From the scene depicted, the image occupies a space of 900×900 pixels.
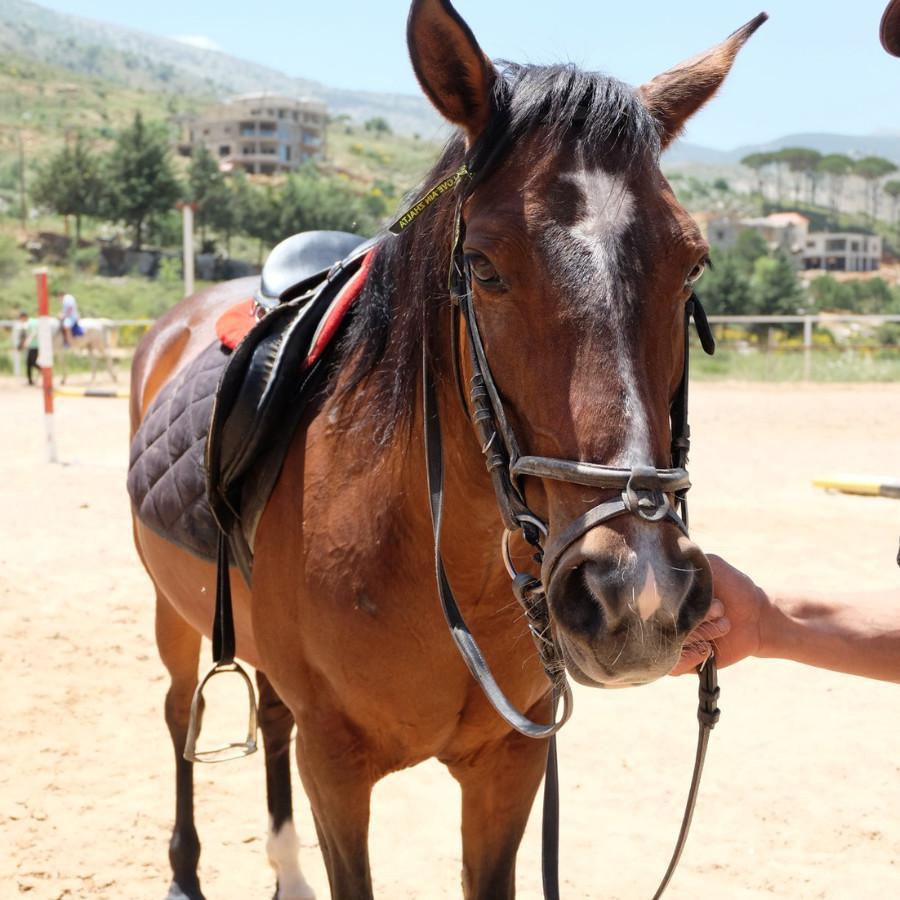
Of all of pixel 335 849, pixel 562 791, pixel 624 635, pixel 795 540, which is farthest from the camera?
pixel 795 540

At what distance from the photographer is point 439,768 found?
4285 mm

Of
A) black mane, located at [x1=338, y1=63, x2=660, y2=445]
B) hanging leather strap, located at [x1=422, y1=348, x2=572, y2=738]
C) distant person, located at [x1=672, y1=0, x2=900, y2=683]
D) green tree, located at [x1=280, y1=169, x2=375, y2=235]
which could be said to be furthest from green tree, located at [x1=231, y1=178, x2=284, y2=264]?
distant person, located at [x1=672, y1=0, x2=900, y2=683]

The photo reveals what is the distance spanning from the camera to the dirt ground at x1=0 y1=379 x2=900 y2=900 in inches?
139

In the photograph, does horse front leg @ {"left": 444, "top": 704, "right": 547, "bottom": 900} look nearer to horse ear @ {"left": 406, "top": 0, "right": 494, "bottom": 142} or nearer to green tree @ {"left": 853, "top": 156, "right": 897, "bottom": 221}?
horse ear @ {"left": 406, "top": 0, "right": 494, "bottom": 142}

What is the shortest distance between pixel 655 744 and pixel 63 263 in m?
62.9

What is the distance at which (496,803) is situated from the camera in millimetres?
2410

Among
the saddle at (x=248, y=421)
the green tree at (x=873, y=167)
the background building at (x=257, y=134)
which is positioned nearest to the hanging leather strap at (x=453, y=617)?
the saddle at (x=248, y=421)

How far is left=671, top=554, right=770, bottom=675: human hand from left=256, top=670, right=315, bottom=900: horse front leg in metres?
1.89

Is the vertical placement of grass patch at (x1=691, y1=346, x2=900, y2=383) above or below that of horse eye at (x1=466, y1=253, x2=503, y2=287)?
below

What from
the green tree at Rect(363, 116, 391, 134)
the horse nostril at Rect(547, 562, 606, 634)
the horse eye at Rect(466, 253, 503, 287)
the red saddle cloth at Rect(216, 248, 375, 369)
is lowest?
the horse nostril at Rect(547, 562, 606, 634)

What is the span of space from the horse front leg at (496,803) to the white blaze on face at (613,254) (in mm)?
1065

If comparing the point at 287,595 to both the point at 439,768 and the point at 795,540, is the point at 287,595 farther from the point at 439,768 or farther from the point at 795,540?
the point at 795,540

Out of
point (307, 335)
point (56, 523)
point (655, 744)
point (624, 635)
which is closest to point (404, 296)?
point (307, 335)

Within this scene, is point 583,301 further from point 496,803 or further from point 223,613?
point 223,613
